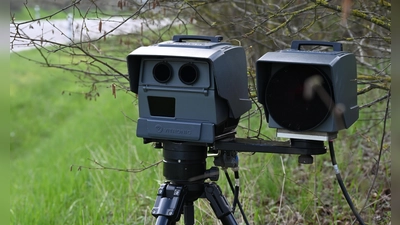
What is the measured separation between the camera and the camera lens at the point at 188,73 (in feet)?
7.46

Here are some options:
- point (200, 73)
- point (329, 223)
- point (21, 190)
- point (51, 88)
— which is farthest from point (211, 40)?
point (51, 88)

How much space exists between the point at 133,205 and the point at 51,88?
26.4 feet

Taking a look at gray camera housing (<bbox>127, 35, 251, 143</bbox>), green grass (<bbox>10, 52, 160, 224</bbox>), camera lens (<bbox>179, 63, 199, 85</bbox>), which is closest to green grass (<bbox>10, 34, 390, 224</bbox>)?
green grass (<bbox>10, 52, 160, 224</bbox>)

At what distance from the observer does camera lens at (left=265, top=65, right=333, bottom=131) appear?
84.2 inches

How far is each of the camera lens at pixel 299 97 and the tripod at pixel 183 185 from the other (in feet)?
1.22

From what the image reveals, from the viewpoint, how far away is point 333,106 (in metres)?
2.14

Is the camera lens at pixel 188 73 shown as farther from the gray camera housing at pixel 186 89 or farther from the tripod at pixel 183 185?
the tripod at pixel 183 185

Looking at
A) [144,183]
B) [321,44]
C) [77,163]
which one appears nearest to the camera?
[321,44]

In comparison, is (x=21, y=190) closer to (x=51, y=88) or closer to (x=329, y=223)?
(x=329, y=223)

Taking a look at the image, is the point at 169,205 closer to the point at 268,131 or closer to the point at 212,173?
the point at 212,173

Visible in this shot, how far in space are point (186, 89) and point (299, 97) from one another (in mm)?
396

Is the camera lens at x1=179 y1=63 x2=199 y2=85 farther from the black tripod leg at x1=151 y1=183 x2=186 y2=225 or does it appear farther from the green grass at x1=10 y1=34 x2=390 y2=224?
the green grass at x1=10 y1=34 x2=390 y2=224

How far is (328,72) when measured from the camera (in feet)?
6.98

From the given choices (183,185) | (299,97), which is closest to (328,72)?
(299,97)
